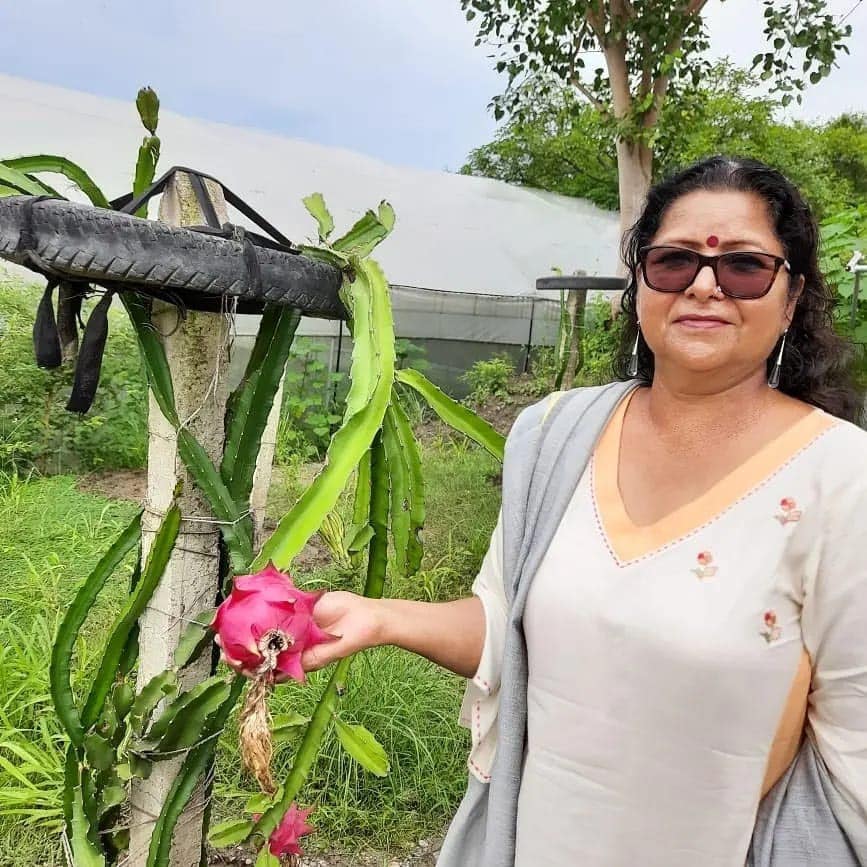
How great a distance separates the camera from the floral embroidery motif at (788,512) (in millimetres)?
890

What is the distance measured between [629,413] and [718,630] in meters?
0.35

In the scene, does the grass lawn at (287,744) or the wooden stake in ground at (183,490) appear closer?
the wooden stake in ground at (183,490)

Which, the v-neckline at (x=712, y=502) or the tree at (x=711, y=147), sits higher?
the tree at (x=711, y=147)

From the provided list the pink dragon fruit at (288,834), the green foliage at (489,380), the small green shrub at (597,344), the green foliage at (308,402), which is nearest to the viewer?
the pink dragon fruit at (288,834)

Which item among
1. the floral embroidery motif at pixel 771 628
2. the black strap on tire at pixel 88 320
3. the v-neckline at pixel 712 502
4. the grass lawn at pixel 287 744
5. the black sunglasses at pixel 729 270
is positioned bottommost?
the grass lawn at pixel 287 744

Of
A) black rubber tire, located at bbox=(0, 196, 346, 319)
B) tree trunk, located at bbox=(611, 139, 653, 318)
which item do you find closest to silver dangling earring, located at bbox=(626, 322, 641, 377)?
black rubber tire, located at bbox=(0, 196, 346, 319)

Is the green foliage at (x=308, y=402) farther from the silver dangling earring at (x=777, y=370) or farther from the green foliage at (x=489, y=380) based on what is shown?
the silver dangling earring at (x=777, y=370)

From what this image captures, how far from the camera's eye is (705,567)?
912 millimetres

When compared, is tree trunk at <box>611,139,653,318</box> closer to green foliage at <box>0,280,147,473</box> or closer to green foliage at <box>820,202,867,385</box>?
green foliage at <box>820,202,867,385</box>

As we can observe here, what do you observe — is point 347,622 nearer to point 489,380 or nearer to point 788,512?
point 788,512

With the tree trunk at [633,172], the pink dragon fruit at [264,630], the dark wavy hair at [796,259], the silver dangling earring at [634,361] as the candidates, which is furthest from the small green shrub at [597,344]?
the pink dragon fruit at [264,630]

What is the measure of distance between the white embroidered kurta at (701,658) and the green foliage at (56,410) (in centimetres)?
341

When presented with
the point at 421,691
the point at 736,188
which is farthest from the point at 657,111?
the point at 736,188

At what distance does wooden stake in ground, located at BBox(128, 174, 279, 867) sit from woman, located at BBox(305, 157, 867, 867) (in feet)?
0.96
